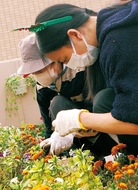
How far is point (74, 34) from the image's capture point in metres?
2.16

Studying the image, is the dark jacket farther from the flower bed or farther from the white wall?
the white wall

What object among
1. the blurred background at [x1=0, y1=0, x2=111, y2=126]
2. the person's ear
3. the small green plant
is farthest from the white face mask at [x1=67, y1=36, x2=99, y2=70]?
the blurred background at [x1=0, y1=0, x2=111, y2=126]

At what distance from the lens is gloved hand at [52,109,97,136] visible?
7.06ft

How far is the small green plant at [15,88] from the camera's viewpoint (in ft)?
17.9

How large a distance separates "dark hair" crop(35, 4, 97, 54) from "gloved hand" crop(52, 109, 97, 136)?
34cm

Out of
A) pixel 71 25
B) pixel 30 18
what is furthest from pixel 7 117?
pixel 71 25

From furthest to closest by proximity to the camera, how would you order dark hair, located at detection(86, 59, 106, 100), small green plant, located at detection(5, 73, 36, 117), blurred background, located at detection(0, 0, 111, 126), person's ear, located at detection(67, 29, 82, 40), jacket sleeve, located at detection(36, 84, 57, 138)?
1. blurred background, located at detection(0, 0, 111, 126)
2. small green plant, located at detection(5, 73, 36, 117)
3. jacket sleeve, located at detection(36, 84, 57, 138)
4. dark hair, located at detection(86, 59, 106, 100)
5. person's ear, located at detection(67, 29, 82, 40)

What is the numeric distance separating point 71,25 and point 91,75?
19.1 inches

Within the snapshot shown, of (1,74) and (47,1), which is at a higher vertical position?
(47,1)

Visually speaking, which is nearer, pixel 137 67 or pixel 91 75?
pixel 137 67

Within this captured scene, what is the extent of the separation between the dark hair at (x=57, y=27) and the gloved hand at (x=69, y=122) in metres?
0.34

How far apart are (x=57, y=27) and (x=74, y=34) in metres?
0.10

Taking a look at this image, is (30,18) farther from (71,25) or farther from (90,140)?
(71,25)

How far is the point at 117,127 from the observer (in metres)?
2.00
